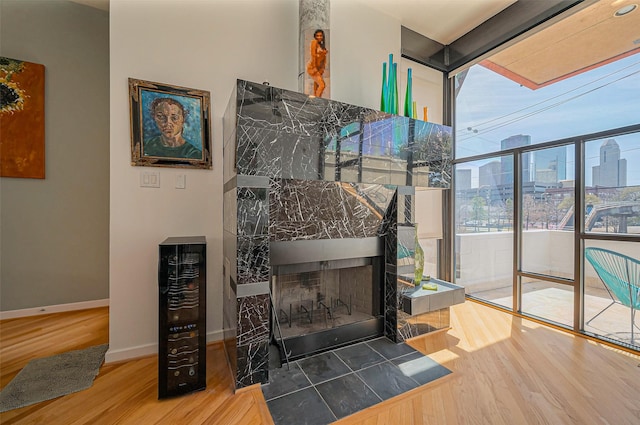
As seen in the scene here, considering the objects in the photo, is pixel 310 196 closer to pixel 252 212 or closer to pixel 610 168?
pixel 252 212

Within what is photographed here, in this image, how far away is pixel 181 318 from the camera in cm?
174

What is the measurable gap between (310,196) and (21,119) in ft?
10.6

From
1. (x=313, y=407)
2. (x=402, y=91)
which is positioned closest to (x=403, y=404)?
(x=313, y=407)

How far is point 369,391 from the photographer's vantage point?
1762 millimetres

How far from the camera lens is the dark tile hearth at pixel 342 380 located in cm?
160

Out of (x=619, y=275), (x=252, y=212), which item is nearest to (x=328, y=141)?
(x=252, y=212)

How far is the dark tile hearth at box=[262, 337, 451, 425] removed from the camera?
5.24 ft

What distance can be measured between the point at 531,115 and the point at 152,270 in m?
4.14

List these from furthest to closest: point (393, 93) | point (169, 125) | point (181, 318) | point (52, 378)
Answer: point (393, 93), point (169, 125), point (52, 378), point (181, 318)

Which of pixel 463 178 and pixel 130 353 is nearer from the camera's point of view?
pixel 130 353

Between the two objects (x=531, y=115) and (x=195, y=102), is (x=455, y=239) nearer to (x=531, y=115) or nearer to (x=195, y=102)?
(x=531, y=115)

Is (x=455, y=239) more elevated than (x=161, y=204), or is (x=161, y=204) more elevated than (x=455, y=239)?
(x=161, y=204)

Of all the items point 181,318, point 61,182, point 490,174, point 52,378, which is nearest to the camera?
point 181,318

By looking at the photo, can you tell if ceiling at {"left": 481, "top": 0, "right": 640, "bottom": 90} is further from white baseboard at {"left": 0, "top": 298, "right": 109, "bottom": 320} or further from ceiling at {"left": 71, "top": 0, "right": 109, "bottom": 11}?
white baseboard at {"left": 0, "top": 298, "right": 109, "bottom": 320}
